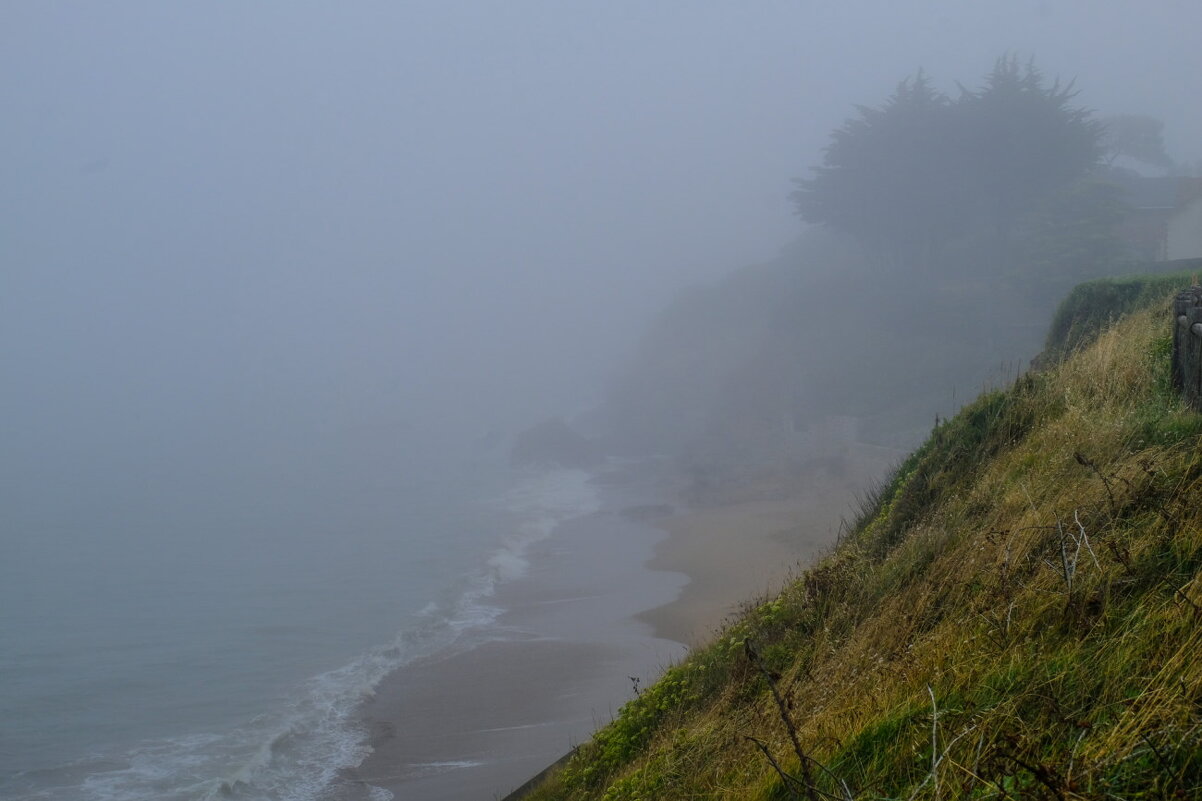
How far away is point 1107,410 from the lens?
6297mm

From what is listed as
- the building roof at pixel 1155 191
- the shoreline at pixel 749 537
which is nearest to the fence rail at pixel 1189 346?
the shoreline at pixel 749 537

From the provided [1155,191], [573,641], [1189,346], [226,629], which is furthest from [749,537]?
[1155,191]

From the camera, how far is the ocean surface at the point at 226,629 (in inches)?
608

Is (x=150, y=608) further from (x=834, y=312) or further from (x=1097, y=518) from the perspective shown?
(x=834, y=312)

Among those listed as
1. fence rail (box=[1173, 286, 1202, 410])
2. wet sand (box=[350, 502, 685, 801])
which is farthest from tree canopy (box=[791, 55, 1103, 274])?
fence rail (box=[1173, 286, 1202, 410])

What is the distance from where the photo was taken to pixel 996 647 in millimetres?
3684

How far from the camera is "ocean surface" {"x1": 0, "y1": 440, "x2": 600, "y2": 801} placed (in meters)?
15.4

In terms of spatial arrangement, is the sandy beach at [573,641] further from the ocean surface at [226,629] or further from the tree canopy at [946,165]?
the tree canopy at [946,165]

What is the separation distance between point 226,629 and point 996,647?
24.6m

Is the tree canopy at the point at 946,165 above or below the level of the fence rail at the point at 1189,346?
above

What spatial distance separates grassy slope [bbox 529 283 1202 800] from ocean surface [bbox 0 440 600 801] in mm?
9306

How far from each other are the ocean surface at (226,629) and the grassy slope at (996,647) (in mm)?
9306

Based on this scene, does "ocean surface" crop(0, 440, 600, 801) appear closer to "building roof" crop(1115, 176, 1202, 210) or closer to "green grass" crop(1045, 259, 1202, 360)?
"green grass" crop(1045, 259, 1202, 360)

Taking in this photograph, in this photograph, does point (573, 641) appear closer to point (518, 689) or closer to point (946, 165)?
point (518, 689)
